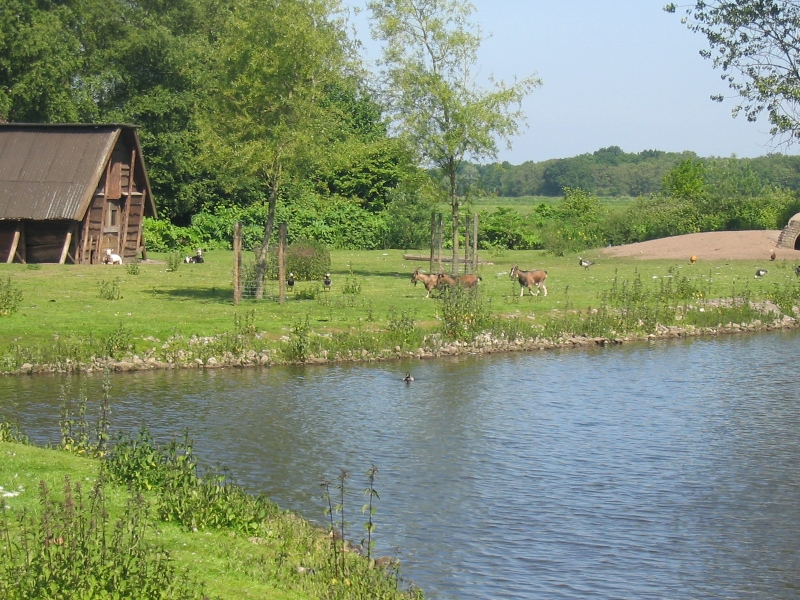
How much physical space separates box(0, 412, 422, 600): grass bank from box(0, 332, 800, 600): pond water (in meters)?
1.28

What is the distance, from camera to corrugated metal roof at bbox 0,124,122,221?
46438mm

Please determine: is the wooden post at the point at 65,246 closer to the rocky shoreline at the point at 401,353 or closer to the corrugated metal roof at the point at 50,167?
the corrugated metal roof at the point at 50,167

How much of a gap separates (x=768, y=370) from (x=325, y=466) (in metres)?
14.7

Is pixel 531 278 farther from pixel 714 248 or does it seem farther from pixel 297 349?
pixel 714 248

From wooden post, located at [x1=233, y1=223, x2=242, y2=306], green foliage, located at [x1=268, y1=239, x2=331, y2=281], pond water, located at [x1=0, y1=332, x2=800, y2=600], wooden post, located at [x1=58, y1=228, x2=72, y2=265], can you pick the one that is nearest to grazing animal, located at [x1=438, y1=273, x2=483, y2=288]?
pond water, located at [x1=0, y1=332, x2=800, y2=600]

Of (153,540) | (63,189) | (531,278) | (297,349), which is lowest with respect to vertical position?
(153,540)

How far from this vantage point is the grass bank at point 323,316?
26766 millimetres

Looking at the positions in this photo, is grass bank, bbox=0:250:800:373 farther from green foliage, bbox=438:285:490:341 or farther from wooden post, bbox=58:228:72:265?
wooden post, bbox=58:228:72:265

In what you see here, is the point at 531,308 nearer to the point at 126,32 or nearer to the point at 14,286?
the point at 14,286

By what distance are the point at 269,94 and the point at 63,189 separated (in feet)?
59.6

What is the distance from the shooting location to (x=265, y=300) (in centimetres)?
3366

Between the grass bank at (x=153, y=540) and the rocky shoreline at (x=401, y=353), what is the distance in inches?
359

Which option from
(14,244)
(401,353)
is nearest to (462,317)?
(401,353)

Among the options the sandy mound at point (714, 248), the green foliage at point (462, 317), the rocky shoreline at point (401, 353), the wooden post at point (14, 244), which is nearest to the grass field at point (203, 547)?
the rocky shoreline at point (401, 353)
